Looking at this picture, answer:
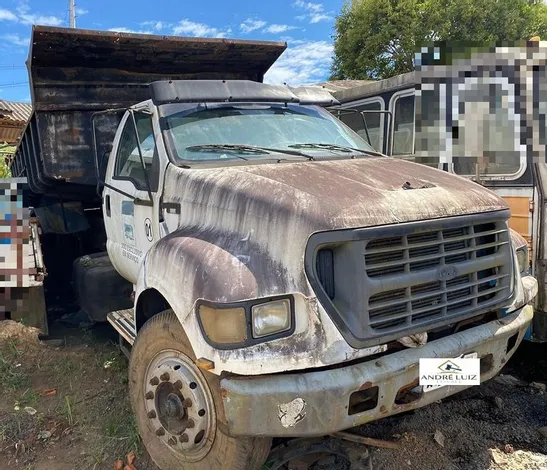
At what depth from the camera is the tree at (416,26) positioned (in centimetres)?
1788

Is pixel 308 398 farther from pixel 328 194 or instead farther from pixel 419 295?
pixel 328 194

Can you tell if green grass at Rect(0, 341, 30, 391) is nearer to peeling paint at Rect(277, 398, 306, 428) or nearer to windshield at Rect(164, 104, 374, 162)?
windshield at Rect(164, 104, 374, 162)

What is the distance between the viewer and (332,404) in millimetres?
2449

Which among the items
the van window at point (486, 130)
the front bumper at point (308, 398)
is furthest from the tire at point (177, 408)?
the van window at point (486, 130)

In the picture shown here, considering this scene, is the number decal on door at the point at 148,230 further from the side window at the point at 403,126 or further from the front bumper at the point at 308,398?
the side window at the point at 403,126

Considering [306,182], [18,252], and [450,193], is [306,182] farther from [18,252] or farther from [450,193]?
[18,252]

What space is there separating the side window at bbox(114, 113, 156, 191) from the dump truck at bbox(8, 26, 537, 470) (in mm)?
22

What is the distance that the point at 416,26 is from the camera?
18.1 meters

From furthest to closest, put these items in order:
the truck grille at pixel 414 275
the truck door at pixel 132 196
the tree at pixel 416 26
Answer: the tree at pixel 416 26 < the truck door at pixel 132 196 < the truck grille at pixel 414 275

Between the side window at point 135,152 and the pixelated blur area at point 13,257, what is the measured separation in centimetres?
130

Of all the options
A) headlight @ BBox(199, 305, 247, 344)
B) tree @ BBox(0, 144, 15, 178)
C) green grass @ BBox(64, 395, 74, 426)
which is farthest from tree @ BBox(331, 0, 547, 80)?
headlight @ BBox(199, 305, 247, 344)

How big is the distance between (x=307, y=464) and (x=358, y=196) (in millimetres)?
1702

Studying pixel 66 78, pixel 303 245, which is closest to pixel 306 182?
pixel 303 245

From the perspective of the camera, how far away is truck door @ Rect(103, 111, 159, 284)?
3732 millimetres
